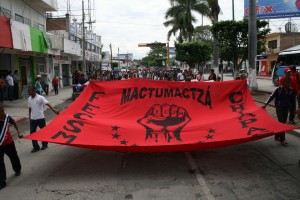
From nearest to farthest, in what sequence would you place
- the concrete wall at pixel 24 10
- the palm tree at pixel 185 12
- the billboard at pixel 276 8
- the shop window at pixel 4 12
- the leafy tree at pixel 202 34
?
the shop window at pixel 4 12 → the concrete wall at pixel 24 10 → the billboard at pixel 276 8 → the palm tree at pixel 185 12 → the leafy tree at pixel 202 34

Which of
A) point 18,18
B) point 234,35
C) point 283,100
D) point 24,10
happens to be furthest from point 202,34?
point 283,100

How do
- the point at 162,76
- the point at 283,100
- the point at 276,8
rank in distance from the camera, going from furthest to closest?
the point at 162,76 < the point at 276,8 < the point at 283,100

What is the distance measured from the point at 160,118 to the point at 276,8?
A: 24.8 meters

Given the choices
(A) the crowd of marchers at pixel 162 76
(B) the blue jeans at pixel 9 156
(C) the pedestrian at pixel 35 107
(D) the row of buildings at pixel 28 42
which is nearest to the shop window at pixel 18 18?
(D) the row of buildings at pixel 28 42

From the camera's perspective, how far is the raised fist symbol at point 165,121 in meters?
6.56

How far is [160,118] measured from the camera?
722 cm

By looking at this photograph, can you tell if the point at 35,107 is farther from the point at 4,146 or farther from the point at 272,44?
the point at 272,44

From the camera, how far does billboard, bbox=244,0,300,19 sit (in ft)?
92.1

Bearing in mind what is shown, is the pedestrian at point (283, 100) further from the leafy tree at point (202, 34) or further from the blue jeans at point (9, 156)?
the leafy tree at point (202, 34)

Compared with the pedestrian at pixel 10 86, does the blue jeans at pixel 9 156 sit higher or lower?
lower

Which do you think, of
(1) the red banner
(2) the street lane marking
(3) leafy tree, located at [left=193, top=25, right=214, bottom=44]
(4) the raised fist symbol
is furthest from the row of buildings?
(3) leafy tree, located at [left=193, top=25, right=214, bottom=44]

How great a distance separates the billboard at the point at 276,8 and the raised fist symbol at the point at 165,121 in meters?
23.4

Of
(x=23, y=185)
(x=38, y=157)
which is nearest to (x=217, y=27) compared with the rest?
(x=38, y=157)

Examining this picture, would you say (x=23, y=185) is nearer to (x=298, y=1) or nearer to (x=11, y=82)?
(x=11, y=82)
